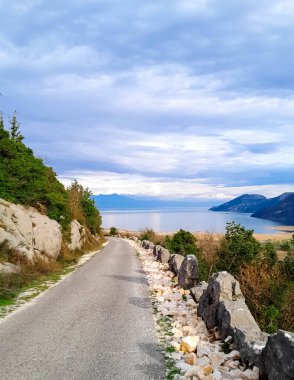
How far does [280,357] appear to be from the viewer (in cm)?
592

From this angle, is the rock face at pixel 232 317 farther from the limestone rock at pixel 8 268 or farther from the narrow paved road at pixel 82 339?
the limestone rock at pixel 8 268

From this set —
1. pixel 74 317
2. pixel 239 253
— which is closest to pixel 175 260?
pixel 239 253

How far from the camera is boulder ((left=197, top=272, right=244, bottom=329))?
10125mm

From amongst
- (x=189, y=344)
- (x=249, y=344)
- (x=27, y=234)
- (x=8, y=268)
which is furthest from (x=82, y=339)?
(x=27, y=234)

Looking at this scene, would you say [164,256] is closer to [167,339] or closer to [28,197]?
[28,197]

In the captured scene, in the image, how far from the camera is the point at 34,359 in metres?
7.75

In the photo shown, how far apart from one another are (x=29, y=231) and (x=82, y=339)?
12814 millimetres

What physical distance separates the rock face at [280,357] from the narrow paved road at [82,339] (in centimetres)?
198

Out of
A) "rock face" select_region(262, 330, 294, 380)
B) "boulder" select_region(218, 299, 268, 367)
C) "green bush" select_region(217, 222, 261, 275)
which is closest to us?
"rock face" select_region(262, 330, 294, 380)

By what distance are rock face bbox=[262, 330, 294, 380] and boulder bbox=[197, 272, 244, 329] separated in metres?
3.62

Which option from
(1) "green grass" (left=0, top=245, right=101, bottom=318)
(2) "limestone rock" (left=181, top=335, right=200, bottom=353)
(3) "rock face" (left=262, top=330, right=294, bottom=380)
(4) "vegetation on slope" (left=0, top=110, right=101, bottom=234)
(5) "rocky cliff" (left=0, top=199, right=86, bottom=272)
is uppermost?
(4) "vegetation on slope" (left=0, top=110, right=101, bottom=234)

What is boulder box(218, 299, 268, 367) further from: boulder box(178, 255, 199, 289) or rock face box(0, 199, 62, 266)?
rock face box(0, 199, 62, 266)

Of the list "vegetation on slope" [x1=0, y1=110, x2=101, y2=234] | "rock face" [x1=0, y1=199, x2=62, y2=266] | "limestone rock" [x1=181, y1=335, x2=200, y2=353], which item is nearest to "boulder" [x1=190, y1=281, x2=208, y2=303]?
"limestone rock" [x1=181, y1=335, x2=200, y2=353]

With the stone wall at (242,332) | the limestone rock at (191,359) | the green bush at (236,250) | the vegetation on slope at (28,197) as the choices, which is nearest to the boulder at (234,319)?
the stone wall at (242,332)
